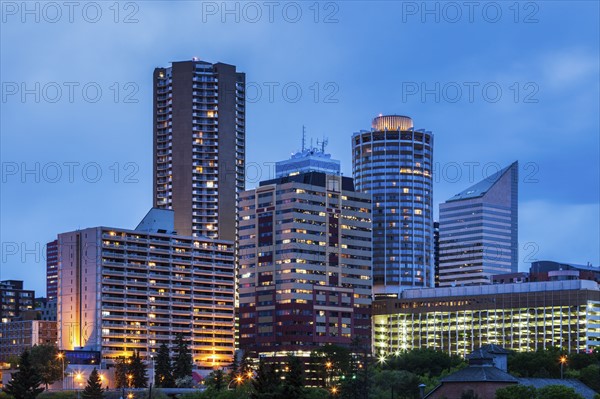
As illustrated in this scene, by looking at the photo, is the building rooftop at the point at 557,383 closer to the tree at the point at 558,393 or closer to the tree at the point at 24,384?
the tree at the point at 558,393

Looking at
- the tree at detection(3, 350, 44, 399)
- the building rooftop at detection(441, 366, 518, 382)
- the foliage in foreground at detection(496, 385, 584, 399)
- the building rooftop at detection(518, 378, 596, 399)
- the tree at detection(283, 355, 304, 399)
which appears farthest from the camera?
the tree at detection(3, 350, 44, 399)

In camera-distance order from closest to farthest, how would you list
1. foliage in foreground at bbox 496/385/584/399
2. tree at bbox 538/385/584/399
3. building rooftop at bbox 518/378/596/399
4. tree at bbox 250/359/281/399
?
tree at bbox 250/359/281/399 → foliage in foreground at bbox 496/385/584/399 → tree at bbox 538/385/584/399 → building rooftop at bbox 518/378/596/399

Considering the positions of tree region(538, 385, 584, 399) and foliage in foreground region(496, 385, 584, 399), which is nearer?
foliage in foreground region(496, 385, 584, 399)

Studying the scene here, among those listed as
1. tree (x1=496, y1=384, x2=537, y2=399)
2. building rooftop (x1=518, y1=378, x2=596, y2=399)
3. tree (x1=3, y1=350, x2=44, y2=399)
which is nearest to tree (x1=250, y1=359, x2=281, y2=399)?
tree (x1=496, y1=384, x2=537, y2=399)

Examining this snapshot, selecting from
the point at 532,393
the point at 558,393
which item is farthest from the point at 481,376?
the point at 558,393

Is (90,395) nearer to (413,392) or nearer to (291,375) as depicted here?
(413,392)

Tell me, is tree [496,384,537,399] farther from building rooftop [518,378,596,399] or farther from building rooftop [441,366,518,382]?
building rooftop [518,378,596,399]

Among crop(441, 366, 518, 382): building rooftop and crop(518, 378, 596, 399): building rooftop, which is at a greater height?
crop(441, 366, 518, 382): building rooftop

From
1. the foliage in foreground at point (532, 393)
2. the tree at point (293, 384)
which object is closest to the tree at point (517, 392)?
the foliage in foreground at point (532, 393)

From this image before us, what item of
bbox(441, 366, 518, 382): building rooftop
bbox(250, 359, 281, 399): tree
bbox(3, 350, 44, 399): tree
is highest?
bbox(250, 359, 281, 399): tree

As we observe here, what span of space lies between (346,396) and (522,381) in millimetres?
27909

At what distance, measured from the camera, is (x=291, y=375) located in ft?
407

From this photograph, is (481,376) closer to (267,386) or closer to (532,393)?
(532,393)

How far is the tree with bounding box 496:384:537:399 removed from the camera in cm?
14475
